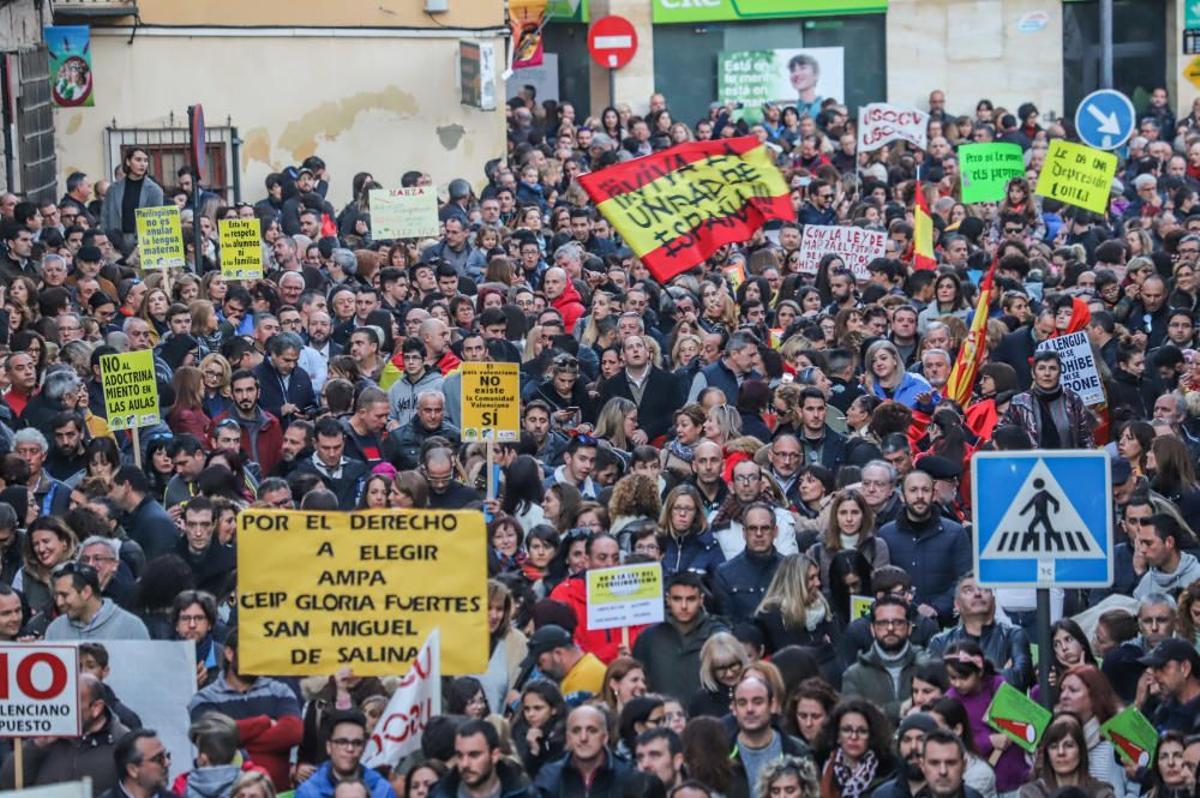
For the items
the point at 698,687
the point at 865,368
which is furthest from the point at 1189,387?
the point at 698,687

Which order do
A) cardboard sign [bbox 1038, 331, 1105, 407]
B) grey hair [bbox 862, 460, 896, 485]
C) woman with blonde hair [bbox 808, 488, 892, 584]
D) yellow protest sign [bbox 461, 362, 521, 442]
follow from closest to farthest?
1. woman with blonde hair [bbox 808, 488, 892, 584]
2. grey hair [bbox 862, 460, 896, 485]
3. yellow protest sign [bbox 461, 362, 521, 442]
4. cardboard sign [bbox 1038, 331, 1105, 407]

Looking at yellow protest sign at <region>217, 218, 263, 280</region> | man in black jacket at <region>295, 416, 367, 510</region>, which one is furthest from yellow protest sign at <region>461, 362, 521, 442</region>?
yellow protest sign at <region>217, 218, 263, 280</region>

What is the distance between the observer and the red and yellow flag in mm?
18047

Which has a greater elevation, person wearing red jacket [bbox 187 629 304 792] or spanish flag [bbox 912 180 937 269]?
Result: spanish flag [bbox 912 180 937 269]

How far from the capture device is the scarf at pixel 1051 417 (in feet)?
Answer: 53.6

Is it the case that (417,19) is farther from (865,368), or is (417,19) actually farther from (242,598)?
(242,598)

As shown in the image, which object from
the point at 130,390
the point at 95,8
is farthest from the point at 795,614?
the point at 95,8

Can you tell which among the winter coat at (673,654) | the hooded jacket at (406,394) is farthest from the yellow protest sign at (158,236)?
the winter coat at (673,654)

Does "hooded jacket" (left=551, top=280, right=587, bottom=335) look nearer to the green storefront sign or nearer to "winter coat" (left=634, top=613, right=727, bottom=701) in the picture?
"winter coat" (left=634, top=613, right=727, bottom=701)

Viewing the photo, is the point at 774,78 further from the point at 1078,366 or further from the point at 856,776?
the point at 856,776

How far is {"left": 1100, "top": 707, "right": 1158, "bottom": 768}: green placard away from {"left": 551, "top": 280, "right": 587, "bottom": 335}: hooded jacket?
10711mm

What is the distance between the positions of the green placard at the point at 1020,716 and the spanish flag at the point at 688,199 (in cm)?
881

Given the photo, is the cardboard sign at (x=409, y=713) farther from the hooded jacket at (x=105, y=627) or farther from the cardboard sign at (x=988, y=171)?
the cardboard sign at (x=988, y=171)

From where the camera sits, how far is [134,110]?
107ft
